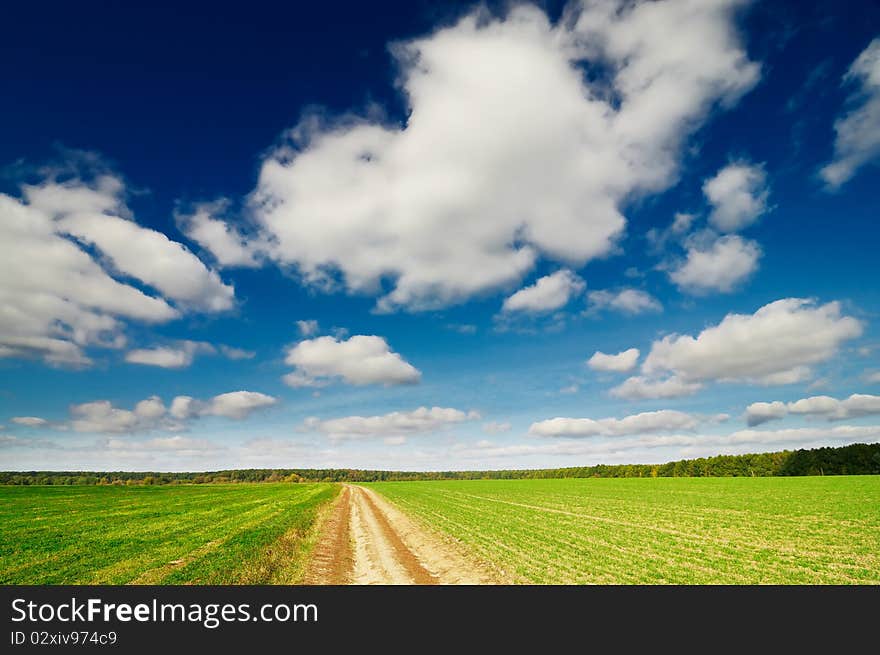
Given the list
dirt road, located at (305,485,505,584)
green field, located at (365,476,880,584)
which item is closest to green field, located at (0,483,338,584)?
dirt road, located at (305,485,505,584)

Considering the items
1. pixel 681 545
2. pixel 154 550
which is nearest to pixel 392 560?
pixel 154 550

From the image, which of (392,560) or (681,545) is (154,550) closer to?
(392,560)

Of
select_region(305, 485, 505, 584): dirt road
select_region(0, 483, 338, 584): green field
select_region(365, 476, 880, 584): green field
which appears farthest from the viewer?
select_region(305, 485, 505, 584): dirt road

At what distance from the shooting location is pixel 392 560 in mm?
20766

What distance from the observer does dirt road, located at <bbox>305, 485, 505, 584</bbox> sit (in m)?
17.1

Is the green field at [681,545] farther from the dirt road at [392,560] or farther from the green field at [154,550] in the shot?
the green field at [154,550]

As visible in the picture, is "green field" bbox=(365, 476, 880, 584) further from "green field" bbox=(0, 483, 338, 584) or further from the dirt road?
"green field" bbox=(0, 483, 338, 584)

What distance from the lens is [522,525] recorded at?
1227 inches

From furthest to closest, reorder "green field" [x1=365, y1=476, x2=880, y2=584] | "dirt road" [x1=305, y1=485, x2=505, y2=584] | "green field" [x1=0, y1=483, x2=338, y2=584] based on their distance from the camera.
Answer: "dirt road" [x1=305, y1=485, x2=505, y2=584] → "green field" [x1=0, y1=483, x2=338, y2=584] → "green field" [x1=365, y1=476, x2=880, y2=584]
